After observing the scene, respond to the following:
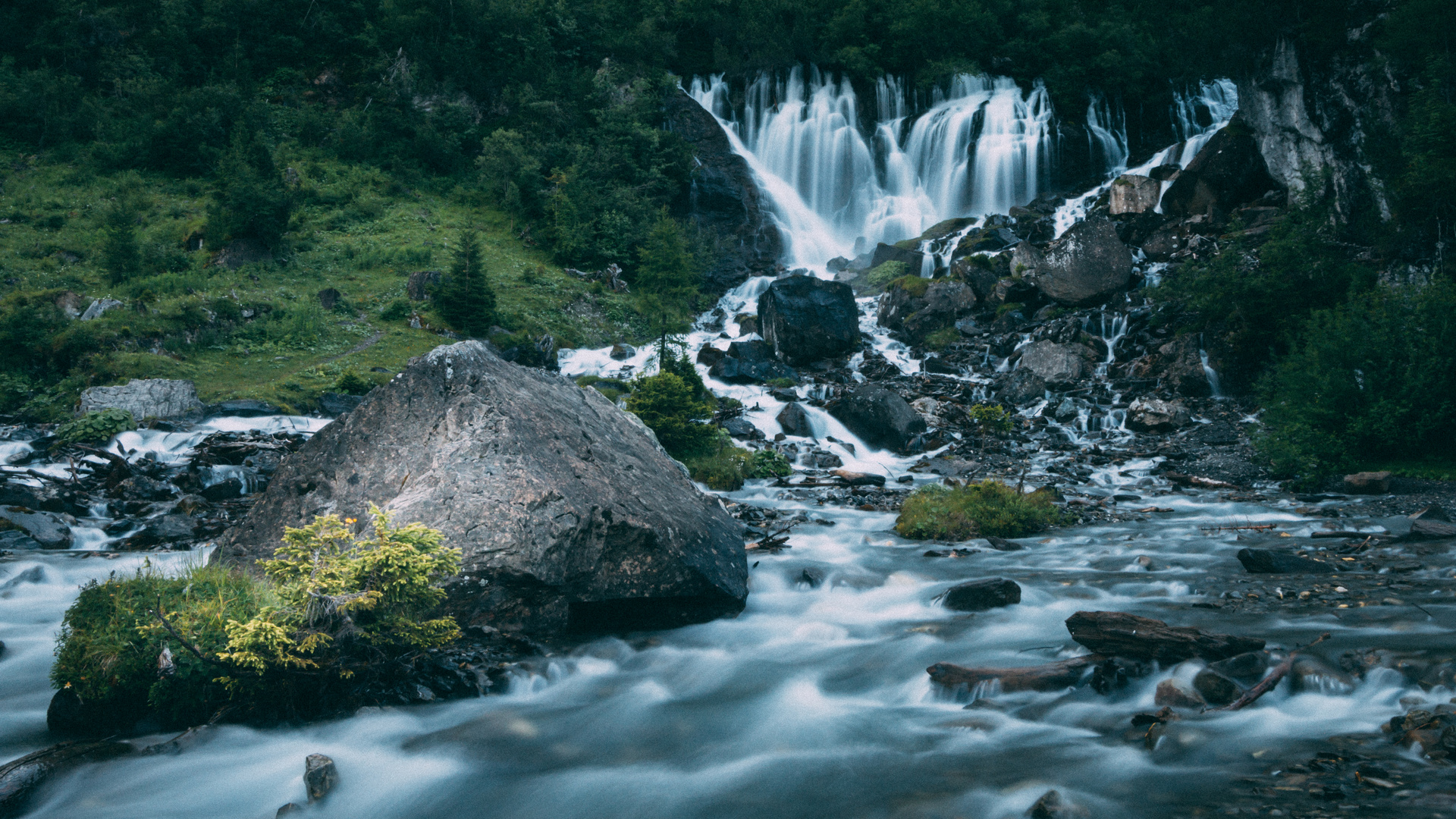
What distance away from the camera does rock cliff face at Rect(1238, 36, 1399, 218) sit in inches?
904

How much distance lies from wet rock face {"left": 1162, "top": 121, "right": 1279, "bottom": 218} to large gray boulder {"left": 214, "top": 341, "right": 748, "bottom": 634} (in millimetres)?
30732

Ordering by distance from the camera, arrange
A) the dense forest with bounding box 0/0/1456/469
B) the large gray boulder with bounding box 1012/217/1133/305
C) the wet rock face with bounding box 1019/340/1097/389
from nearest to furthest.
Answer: the dense forest with bounding box 0/0/1456/469 < the wet rock face with bounding box 1019/340/1097/389 < the large gray boulder with bounding box 1012/217/1133/305

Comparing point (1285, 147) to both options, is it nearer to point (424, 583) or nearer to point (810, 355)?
point (810, 355)

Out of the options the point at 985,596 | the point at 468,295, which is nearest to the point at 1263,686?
the point at 985,596

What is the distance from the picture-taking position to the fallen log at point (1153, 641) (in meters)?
6.42

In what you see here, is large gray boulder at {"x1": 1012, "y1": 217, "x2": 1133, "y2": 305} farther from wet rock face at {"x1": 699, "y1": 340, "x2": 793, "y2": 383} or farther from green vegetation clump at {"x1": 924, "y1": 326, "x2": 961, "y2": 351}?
wet rock face at {"x1": 699, "y1": 340, "x2": 793, "y2": 383}

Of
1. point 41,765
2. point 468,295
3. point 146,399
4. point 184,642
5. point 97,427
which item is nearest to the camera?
point 41,765

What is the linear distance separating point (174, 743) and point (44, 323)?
22851 mm

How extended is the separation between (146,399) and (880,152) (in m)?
41.3

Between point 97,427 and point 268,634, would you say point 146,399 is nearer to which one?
point 97,427

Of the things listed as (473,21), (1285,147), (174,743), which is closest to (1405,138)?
(1285,147)

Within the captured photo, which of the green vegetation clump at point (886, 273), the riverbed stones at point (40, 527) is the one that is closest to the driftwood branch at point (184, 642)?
the riverbed stones at point (40, 527)

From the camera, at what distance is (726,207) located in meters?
44.8

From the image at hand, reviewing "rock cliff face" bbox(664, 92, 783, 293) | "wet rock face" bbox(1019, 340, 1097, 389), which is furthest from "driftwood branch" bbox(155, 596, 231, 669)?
"rock cliff face" bbox(664, 92, 783, 293)
